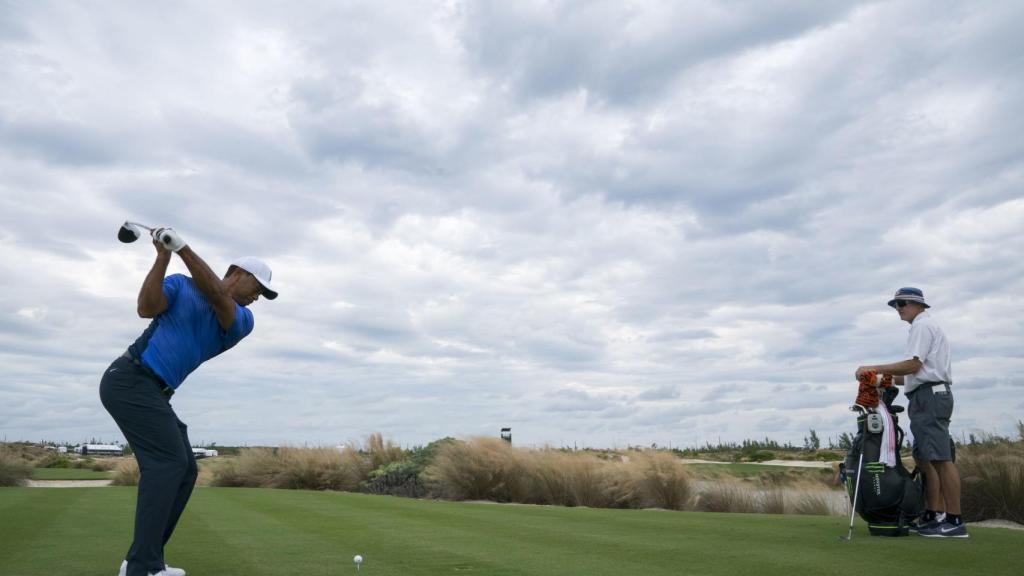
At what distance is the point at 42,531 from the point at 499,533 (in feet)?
14.9

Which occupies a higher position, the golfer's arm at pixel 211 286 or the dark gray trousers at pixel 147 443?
the golfer's arm at pixel 211 286

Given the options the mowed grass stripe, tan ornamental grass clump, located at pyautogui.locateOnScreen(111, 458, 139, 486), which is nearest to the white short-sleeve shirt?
the mowed grass stripe

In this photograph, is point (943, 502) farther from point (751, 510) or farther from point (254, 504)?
point (254, 504)

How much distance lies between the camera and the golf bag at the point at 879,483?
7602 millimetres

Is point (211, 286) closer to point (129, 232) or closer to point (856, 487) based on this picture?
point (129, 232)

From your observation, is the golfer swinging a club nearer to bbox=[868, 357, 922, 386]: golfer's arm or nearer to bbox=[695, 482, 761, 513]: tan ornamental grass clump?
bbox=[868, 357, 922, 386]: golfer's arm

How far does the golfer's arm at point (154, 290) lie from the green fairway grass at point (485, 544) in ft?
6.58

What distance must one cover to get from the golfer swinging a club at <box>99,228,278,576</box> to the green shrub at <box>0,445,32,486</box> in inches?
661

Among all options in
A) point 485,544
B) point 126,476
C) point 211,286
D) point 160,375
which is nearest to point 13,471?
point 126,476

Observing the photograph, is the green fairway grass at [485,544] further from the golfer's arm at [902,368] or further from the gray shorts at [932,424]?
the golfer's arm at [902,368]

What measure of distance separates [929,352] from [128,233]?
Result: 22.6 ft

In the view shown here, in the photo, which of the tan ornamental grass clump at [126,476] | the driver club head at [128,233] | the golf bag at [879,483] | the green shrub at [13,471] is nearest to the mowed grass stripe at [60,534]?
the driver club head at [128,233]

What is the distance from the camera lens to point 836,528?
8.47 meters

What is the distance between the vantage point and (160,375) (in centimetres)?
488
